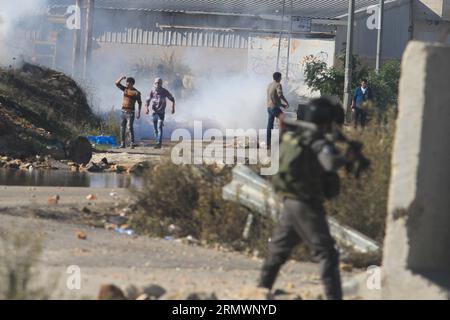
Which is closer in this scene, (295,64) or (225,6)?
(295,64)

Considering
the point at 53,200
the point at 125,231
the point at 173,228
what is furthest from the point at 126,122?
the point at 173,228

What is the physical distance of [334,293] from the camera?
7.96 m

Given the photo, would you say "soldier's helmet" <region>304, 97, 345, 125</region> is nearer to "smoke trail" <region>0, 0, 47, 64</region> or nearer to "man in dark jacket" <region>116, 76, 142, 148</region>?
"man in dark jacket" <region>116, 76, 142, 148</region>

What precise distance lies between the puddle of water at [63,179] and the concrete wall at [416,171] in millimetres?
6994

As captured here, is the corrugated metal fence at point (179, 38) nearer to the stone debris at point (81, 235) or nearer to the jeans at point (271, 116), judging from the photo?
the jeans at point (271, 116)

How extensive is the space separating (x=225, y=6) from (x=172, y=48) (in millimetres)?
3677

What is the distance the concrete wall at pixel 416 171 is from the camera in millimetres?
8359

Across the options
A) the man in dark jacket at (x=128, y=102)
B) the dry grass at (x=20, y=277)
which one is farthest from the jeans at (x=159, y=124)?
the dry grass at (x=20, y=277)

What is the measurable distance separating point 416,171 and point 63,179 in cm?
931

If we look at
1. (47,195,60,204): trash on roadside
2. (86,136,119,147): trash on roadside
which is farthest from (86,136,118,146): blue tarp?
(47,195,60,204): trash on roadside

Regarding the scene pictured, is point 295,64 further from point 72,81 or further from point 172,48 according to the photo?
point 72,81

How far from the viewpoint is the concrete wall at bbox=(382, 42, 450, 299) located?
8.36 meters
